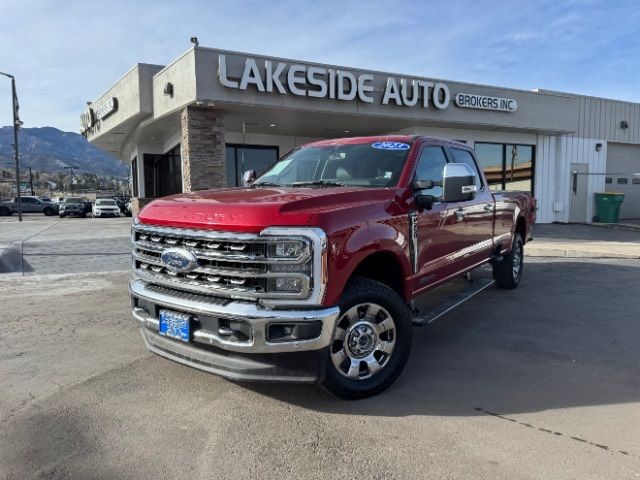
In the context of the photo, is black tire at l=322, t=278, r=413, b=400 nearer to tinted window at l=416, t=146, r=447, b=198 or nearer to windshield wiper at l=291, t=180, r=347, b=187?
windshield wiper at l=291, t=180, r=347, b=187

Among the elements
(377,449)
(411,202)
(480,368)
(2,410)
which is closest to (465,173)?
(411,202)

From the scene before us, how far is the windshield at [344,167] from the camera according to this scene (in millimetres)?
4438

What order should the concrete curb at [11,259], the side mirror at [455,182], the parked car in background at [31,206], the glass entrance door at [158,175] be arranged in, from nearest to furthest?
1. the side mirror at [455,182]
2. the concrete curb at [11,259]
3. the glass entrance door at [158,175]
4. the parked car in background at [31,206]

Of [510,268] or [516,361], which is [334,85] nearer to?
[510,268]

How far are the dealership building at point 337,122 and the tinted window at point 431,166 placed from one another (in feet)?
20.8

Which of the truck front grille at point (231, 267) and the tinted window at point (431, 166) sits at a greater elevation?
the tinted window at point (431, 166)

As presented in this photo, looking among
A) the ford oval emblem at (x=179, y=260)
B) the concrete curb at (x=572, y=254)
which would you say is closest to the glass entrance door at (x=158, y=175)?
the concrete curb at (x=572, y=254)

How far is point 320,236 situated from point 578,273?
7296 millimetres

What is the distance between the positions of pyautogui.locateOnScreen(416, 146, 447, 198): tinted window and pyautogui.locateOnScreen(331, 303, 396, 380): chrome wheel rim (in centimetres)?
145

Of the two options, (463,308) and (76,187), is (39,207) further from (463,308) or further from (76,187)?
(76,187)

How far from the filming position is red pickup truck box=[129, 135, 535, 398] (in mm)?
3170

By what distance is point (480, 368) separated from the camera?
4273mm

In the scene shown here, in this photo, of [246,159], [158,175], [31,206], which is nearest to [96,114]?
[158,175]

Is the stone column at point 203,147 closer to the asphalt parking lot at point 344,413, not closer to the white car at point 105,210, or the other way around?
the asphalt parking lot at point 344,413
